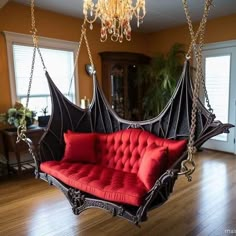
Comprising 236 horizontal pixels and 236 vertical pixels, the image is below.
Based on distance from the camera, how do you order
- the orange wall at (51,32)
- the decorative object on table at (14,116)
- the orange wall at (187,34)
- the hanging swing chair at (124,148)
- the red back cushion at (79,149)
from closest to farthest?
the hanging swing chair at (124,148)
the red back cushion at (79,149)
the decorative object on table at (14,116)
the orange wall at (51,32)
the orange wall at (187,34)

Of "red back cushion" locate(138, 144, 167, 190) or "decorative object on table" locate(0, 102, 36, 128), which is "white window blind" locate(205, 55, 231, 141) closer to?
"red back cushion" locate(138, 144, 167, 190)

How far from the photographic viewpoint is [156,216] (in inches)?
99.3

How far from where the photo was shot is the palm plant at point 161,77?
482cm

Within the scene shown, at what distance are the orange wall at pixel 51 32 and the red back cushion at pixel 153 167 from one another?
2689mm

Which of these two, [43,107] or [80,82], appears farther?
[80,82]

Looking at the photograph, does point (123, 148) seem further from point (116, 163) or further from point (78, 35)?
point (78, 35)

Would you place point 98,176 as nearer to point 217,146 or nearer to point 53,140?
point 53,140

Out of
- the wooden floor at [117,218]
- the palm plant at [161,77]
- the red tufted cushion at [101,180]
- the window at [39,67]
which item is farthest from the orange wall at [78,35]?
the red tufted cushion at [101,180]

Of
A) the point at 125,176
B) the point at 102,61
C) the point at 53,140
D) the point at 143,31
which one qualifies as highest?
the point at 143,31

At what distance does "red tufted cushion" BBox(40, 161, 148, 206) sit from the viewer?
72.3 inches

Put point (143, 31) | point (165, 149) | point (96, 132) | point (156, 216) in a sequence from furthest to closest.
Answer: point (143, 31), point (96, 132), point (156, 216), point (165, 149)

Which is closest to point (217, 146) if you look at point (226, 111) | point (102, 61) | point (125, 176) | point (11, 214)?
point (226, 111)

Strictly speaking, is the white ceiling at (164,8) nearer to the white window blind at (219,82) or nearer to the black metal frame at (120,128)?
the white window blind at (219,82)

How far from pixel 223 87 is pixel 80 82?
9.14ft
